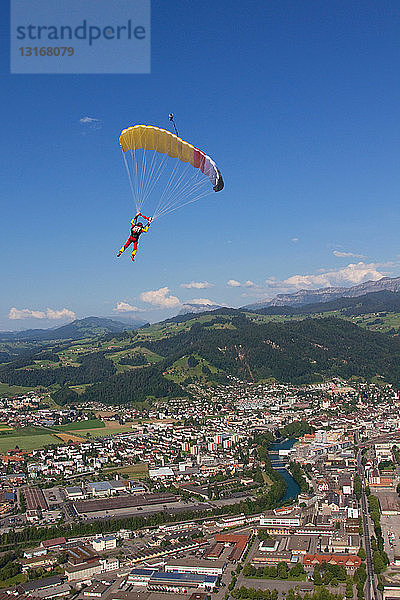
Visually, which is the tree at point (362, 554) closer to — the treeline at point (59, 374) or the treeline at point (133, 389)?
the treeline at point (133, 389)

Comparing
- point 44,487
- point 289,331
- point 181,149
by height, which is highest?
point 181,149

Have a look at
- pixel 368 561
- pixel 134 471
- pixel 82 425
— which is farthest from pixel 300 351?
pixel 368 561

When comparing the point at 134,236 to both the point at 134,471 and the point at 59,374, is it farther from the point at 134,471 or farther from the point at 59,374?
the point at 59,374

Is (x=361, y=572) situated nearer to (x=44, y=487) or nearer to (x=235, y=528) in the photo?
(x=235, y=528)

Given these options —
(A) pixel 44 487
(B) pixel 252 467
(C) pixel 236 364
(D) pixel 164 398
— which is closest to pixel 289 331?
(C) pixel 236 364

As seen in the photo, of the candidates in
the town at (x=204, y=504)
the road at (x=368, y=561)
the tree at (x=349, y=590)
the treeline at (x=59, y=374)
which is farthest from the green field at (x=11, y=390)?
the tree at (x=349, y=590)
